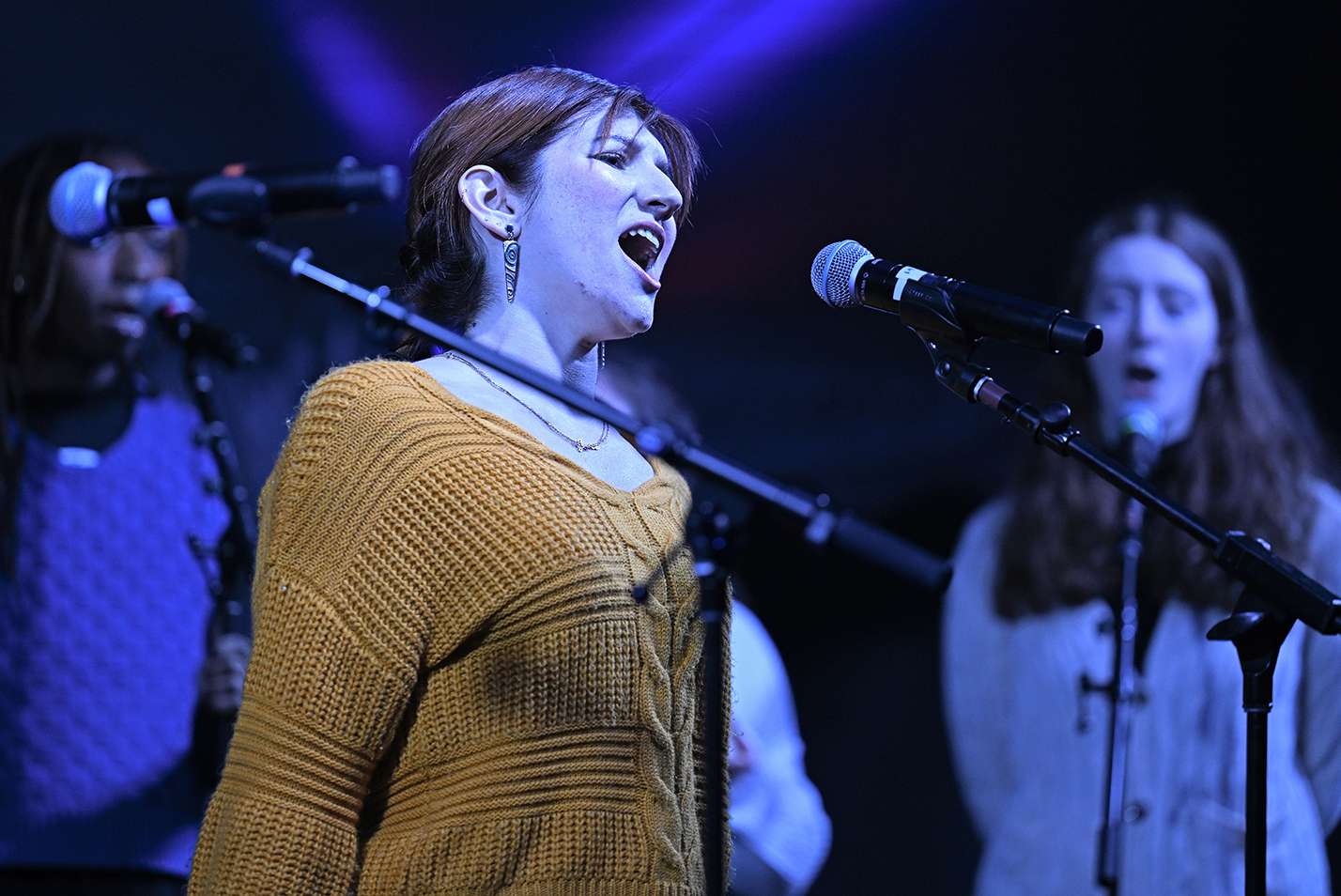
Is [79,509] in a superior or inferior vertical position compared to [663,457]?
superior

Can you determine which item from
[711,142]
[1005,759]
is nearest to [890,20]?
[711,142]

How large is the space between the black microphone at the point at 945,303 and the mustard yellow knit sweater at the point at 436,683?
361mm

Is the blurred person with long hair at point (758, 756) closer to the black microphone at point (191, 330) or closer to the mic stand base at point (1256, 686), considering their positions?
the black microphone at point (191, 330)

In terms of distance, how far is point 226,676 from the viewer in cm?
223

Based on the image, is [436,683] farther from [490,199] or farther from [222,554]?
[222,554]

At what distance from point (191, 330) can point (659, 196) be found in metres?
1.07

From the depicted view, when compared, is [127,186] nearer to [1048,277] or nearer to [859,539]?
[859,539]

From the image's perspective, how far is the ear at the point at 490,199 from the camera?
153 centimetres

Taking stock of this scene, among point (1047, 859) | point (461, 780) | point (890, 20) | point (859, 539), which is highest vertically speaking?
point (890, 20)

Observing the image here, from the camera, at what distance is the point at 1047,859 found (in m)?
2.79

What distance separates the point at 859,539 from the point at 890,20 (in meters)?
2.29

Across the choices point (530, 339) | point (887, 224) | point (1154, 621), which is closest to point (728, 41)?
point (887, 224)

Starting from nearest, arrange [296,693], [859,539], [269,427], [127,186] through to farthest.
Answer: [859,539] → [296,693] → [127,186] → [269,427]

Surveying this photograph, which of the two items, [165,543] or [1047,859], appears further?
[1047,859]
